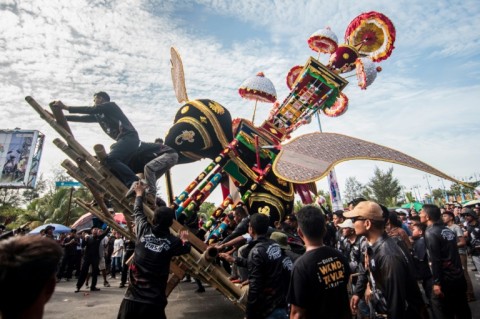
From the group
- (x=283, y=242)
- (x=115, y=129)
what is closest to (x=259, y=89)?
(x=115, y=129)

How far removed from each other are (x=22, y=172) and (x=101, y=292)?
22.2 m

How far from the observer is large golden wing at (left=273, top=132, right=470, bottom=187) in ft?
24.8

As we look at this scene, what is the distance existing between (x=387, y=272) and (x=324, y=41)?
929 centimetres

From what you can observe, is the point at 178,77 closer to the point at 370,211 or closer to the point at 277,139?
the point at 277,139

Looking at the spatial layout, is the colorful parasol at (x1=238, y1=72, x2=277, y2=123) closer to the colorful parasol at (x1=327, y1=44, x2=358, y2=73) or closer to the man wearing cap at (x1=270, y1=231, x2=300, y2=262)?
the colorful parasol at (x1=327, y1=44, x2=358, y2=73)

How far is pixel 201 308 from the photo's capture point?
5820mm

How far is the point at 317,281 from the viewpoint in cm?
205

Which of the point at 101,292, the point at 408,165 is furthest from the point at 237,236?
the point at 408,165

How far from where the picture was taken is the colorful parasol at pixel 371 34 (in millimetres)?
9510

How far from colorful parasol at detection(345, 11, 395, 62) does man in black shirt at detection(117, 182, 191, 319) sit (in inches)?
370

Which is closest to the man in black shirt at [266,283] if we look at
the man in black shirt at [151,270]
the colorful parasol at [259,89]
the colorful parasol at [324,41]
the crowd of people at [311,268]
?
the crowd of people at [311,268]

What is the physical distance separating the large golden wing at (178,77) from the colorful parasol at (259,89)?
1.84m

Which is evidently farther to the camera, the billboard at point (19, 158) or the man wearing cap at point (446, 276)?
the billboard at point (19, 158)

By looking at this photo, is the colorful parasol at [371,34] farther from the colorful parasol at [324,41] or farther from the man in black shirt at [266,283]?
the man in black shirt at [266,283]
